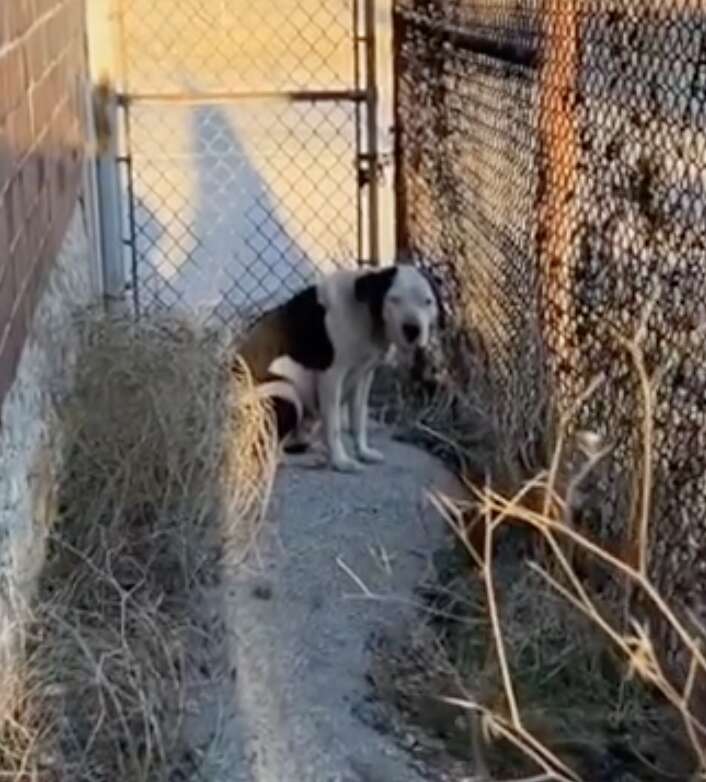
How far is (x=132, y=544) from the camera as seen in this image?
452cm

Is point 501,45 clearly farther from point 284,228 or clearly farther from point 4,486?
point 284,228

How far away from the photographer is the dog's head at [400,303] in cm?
609

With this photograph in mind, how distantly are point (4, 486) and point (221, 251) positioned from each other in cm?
556

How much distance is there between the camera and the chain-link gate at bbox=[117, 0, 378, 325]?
7539mm

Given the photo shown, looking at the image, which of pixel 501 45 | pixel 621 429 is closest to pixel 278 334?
pixel 501 45

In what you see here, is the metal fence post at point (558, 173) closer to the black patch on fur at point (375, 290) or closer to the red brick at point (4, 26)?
the black patch on fur at point (375, 290)

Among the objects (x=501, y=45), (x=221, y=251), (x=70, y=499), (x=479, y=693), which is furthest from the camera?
(x=221, y=251)

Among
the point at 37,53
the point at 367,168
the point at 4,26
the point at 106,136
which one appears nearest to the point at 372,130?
the point at 367,168

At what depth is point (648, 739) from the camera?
150 inches

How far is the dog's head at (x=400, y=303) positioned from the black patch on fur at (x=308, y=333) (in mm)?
159

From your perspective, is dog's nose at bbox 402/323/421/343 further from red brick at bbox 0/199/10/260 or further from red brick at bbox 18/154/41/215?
red brick at bbox 0/199/10/260

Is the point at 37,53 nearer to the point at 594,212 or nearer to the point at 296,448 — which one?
the point at 594,212

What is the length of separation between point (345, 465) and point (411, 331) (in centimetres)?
50

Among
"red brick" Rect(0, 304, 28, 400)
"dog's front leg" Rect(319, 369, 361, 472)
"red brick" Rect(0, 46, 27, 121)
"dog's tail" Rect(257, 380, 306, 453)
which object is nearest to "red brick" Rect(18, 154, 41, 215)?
"red brick" Rect(0, 46, 27, 121)
